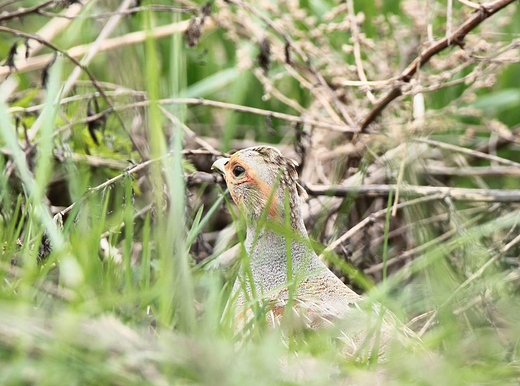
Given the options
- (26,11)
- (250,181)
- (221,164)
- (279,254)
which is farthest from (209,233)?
(26,11)

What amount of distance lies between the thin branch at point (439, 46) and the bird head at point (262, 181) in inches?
25.6

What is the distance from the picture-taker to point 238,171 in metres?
3.10

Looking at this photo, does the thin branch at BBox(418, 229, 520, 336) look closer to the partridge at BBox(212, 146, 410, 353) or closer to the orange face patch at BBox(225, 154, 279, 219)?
the partridge at BBox(212, 146, 410, 353)

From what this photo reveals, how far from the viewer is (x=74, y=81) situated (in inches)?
145

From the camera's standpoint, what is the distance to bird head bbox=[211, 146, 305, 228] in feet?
9.66

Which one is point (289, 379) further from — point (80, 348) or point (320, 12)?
point (320, 12)

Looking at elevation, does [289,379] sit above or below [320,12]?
below

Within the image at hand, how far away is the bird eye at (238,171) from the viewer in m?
3.07

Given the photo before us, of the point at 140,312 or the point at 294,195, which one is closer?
the point at 140,312

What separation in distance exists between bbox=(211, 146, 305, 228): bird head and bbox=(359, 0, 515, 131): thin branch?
2.13ft

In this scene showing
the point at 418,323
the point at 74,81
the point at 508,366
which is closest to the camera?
the point at 508,366

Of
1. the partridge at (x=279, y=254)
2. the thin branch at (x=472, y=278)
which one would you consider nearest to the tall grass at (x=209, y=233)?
the thin branch at (x=472, y=278)

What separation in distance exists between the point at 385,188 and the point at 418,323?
0.81 m

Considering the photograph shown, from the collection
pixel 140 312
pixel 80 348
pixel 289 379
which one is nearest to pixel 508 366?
pixel 289 379
